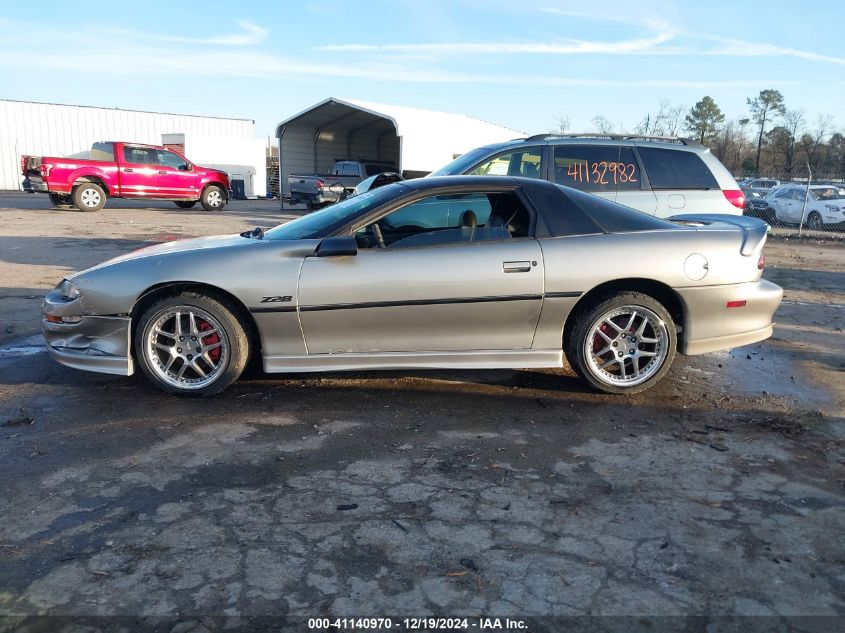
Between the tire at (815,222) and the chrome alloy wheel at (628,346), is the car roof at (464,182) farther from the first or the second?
the tire at (815,222)

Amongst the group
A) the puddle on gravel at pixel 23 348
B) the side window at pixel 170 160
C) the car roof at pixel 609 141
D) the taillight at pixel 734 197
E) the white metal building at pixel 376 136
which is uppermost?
the white metal building at pixel 376 136

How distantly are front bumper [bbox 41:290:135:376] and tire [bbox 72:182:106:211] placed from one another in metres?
15.6

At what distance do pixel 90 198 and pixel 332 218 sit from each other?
1636cm

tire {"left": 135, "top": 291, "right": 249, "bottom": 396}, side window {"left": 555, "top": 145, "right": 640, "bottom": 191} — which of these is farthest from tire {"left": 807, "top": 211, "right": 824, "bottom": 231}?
tire {"left": 135, "top": 291, "right": 249, "bottom": 396}

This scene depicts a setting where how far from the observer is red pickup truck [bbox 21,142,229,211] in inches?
683

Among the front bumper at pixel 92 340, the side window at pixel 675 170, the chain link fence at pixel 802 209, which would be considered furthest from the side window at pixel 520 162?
the chain link fence at pixel 802 209

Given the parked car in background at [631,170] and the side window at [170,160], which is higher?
the side window at [170,160]

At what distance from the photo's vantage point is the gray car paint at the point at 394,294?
13.5ft

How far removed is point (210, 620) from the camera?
7.11 ft

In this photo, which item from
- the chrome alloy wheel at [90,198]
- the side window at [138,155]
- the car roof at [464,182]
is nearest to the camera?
the car roof at [464,182]

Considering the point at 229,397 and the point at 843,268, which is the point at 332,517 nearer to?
the point at 229,397

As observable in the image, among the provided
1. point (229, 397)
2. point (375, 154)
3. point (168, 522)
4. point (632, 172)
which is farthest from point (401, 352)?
point (375, 154)

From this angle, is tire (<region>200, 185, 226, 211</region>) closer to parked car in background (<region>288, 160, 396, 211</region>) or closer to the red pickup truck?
the red pickup truck

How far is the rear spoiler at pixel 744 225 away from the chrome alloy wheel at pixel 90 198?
17.1 m
